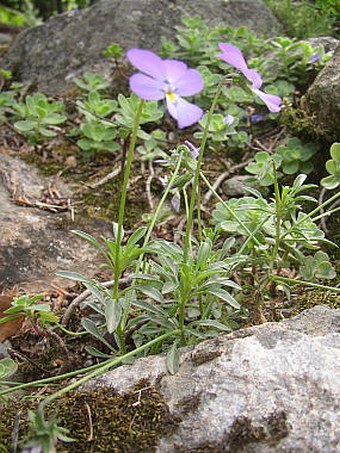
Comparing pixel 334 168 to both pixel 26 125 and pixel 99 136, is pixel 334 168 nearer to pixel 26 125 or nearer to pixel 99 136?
pixel 99 136

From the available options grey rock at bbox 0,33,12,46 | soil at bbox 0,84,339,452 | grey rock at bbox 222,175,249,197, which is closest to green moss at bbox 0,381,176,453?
soil at bbox 0,84,339,452

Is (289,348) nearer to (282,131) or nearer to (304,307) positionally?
(304,307)

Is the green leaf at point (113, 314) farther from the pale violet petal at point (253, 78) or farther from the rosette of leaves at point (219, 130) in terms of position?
the rosette of leaves at point (219, 130)

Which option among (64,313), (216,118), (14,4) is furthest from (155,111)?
(14,4)

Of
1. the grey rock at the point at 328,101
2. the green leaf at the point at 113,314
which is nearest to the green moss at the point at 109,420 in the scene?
the green leaf at the point at 113,314

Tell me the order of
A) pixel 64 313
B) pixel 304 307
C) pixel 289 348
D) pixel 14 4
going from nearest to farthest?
pixel 289 348 → pixel 304 307 → pixel 64 313 → pixel 14 4

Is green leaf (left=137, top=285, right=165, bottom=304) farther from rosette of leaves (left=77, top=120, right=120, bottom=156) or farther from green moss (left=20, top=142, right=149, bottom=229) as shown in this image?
rosette of leaves (left=77, top=120, right=120, bottom=156)
